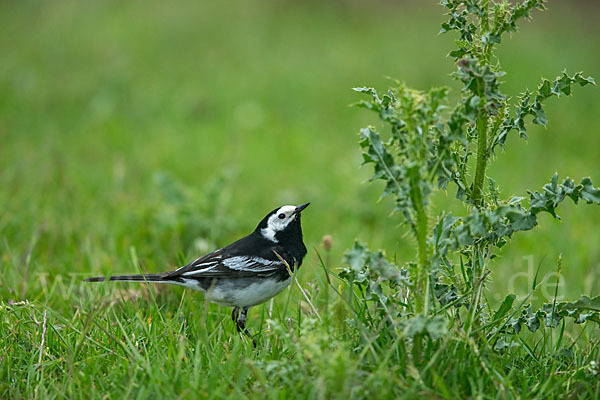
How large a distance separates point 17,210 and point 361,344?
4.50 meters

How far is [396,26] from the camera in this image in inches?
634

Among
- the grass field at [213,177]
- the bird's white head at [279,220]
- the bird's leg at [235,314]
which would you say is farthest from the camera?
the bird's white head at [279,220]

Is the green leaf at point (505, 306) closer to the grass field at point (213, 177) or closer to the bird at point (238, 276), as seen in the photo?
the grass field at point (213, 177)

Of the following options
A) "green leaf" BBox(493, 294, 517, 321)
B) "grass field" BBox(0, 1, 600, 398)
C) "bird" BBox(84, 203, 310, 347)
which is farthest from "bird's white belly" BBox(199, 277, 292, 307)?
"green leaf" BBox(493, 294, 517, 321)

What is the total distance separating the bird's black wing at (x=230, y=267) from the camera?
4.55 meters

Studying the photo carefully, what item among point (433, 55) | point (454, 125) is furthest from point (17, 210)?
point (433, 55)

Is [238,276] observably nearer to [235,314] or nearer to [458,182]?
[235,314]

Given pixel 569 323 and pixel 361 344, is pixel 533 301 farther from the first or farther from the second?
pixel 361 344

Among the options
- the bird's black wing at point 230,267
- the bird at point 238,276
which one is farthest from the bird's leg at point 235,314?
the bird's black wing at point 230,267

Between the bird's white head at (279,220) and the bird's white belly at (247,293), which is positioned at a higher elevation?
the bird's white head at (279,220)

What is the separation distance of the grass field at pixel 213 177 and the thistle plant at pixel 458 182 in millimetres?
286

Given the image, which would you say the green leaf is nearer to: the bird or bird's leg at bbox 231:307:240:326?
the bird

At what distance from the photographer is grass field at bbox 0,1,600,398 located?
329 centimetres

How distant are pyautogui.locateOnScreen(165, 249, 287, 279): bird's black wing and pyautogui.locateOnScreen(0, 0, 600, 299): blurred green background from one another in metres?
0.41
